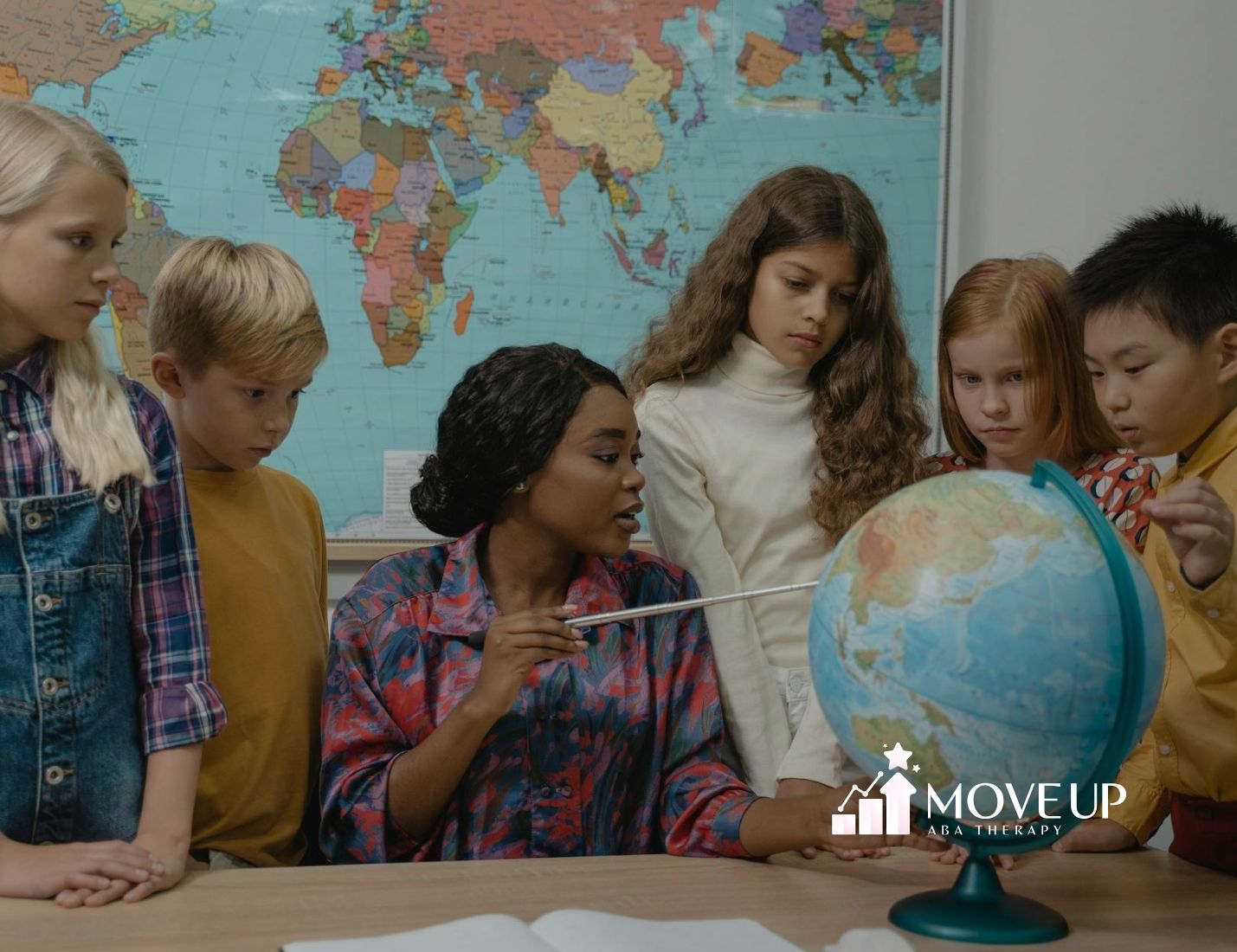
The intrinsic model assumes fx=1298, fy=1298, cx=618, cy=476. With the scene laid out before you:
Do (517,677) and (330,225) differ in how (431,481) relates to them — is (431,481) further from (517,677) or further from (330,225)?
(330,225)

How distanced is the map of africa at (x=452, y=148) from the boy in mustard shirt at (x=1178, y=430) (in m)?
1.34

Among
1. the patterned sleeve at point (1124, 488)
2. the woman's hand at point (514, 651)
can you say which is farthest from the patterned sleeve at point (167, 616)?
the patterned sleeve at point (1124, 488)

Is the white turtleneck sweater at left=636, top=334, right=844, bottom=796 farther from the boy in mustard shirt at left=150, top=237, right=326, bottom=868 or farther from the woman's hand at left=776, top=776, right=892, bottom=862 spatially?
the boy in mustard shirt at left=150, top=237, right=326, bottom=868

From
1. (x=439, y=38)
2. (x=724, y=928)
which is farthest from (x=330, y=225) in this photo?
(x=724, y=928)

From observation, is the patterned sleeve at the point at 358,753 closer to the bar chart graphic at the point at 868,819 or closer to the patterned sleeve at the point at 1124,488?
the bar chart graphic at the point at 868,819

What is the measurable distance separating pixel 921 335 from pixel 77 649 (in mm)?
2134

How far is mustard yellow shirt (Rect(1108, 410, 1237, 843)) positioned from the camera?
4.56 feet

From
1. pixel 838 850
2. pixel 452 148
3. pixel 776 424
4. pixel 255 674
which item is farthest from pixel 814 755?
pixel 452 148

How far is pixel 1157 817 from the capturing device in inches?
61.7

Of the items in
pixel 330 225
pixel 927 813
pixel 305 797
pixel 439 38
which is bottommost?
pixel 305 797

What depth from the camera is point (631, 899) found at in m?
1.28

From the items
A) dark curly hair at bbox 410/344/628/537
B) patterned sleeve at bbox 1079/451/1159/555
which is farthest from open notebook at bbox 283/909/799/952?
patterned sleeve at bbox 1079/451/1159/555

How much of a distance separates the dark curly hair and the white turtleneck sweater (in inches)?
7.0

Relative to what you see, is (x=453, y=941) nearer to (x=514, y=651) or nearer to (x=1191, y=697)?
(x=514, y=651)
